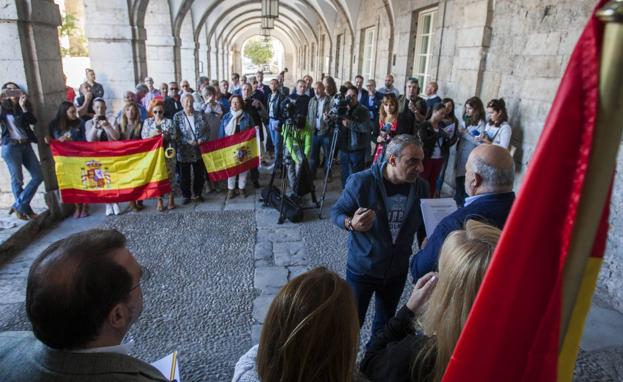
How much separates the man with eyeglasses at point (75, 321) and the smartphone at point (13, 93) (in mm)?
4666

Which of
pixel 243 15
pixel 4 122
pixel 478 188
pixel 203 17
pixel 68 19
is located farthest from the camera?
pixel 243 15

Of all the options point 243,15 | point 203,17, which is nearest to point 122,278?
point 203,17

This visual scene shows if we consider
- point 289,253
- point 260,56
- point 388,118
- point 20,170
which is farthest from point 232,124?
point 260,56

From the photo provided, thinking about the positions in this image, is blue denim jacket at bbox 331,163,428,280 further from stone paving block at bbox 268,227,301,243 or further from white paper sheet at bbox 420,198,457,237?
stone paving block at bbox 268,227,301,243

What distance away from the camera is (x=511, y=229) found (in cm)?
81

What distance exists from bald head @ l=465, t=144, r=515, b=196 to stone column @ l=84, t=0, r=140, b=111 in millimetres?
8877

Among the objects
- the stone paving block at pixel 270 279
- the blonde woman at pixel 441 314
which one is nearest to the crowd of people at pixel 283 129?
the stone paving block at pixel 270 279

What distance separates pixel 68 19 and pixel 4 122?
2185cm

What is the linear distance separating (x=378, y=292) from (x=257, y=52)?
6020 centimetres

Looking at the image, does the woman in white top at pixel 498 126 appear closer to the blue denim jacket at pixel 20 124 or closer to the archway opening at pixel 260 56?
the blue denim jacket at pixel 20 124

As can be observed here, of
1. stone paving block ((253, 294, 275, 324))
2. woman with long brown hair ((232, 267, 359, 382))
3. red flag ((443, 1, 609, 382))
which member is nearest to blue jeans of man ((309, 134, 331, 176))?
stone paving block ((253, 294, 275, 324))

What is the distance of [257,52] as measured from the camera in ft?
193

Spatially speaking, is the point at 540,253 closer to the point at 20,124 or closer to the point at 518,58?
the point at 518,58

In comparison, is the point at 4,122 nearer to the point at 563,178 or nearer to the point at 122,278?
the point at 122,278
